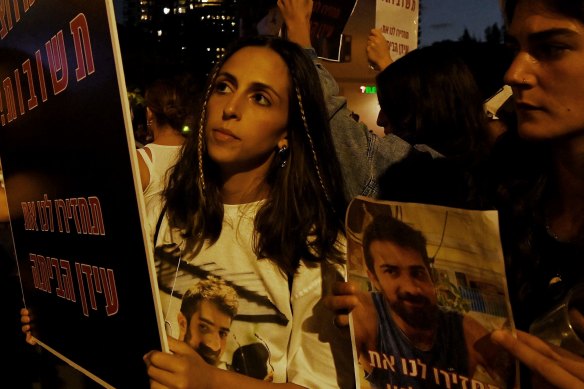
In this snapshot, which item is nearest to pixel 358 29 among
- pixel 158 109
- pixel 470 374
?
pixel 158 109

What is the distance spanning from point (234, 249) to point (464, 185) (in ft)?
2.25

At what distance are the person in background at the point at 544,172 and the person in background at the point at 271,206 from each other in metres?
0.51

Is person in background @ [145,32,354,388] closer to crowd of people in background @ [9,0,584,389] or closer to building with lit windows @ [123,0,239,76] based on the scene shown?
crowd of people in background @ [9,0,584,389]

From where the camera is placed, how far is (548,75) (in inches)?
46.2

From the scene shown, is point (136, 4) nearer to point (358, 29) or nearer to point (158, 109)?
point (358, 29)

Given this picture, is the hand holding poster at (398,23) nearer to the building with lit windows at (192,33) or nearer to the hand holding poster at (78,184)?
the hand holding poster at (78,184)

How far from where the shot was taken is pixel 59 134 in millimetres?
1496

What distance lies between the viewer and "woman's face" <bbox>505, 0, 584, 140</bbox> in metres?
1.14

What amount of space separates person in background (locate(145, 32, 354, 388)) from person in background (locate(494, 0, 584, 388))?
1.68ft

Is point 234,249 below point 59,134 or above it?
below

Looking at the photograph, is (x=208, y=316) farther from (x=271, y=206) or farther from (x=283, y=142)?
(x=283, y=142)

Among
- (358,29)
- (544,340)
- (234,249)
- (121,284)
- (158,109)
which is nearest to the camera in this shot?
(544,340)

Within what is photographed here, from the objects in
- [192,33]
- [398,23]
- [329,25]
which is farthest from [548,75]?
[192,33]

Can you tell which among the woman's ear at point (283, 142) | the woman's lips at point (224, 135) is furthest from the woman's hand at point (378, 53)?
the woman's lips at point (224, 135)
